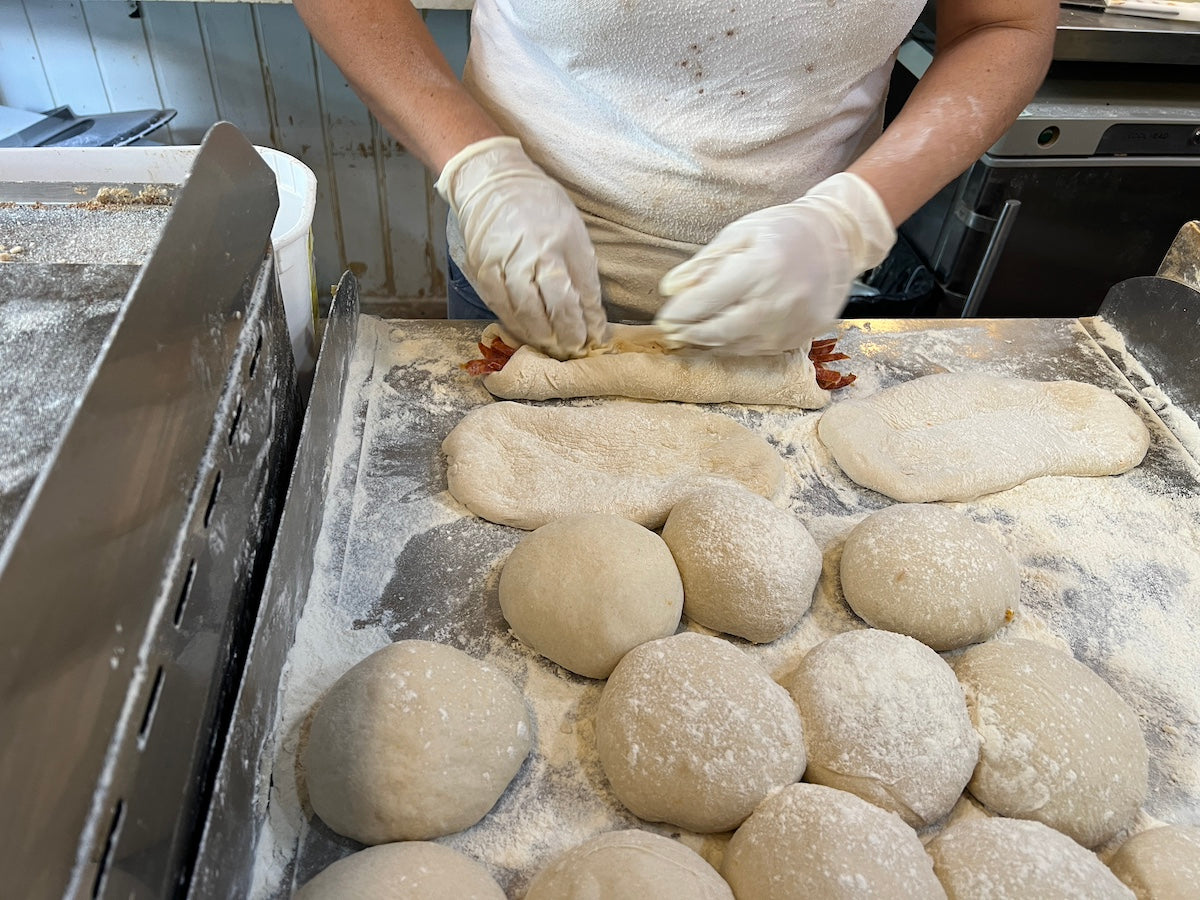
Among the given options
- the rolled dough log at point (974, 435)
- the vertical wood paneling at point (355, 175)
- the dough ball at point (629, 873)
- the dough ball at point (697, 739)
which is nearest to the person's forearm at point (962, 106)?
the rolled dough log at point (974, 435)

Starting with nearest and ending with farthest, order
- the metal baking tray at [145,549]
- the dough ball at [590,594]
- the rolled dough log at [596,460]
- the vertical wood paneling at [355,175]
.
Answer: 1. the metal baking tray at [145,549]
2. the dough ball at [590,594]
3. the rolled dough log at [596,460]
4. the vertical wood paneling at [355,175]

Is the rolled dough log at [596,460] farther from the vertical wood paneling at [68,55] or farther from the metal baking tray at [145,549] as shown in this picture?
the vertical wood paneling at [68,55]

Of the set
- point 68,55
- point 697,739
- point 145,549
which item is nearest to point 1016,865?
point 697,739

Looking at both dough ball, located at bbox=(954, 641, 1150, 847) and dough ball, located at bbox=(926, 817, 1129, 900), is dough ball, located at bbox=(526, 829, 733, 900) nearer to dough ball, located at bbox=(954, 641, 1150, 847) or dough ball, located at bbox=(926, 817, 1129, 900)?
dough ball, located at bbox=(926, 817, 1129, 900)

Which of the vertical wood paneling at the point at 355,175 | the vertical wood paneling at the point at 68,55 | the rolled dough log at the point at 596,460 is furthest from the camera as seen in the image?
the vertical wood paneling at the point at 355,175

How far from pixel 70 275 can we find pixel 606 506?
0.92 meters

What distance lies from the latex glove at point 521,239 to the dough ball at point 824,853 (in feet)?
2.92

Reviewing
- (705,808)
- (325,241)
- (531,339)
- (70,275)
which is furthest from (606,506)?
(325,241)

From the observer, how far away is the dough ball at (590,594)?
1.12 metres

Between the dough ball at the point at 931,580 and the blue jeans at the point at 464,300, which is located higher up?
the dough ball at the point at 931,580

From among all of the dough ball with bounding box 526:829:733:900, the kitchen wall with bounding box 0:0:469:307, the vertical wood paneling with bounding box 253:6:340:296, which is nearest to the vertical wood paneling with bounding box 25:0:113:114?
the kitchen wall with bounding box 0:0:469:307

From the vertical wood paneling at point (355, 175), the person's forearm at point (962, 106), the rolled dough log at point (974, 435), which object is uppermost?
the person's forearm at point (962, 106)

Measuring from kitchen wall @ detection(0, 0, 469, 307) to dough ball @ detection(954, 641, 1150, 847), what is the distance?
2676mm

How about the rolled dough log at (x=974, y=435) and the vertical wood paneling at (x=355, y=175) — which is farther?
the vertical wood paneling at (x=355, y=175)
